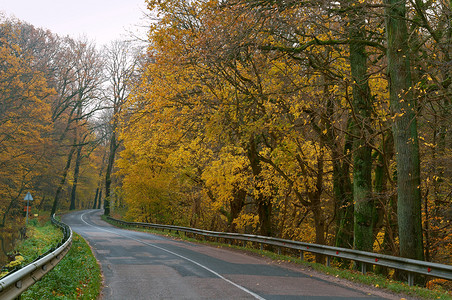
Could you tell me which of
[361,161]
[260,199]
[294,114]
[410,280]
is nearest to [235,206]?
[260,199]

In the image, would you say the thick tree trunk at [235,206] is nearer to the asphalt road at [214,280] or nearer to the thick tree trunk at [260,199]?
the thick tree trunk at [260,199]

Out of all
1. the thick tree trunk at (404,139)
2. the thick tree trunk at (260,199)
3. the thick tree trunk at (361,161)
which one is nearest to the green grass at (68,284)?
the thick tree trunk at (404,139)

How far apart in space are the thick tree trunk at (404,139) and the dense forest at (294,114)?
0.03 m

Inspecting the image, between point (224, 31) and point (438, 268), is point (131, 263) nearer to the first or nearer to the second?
point (224, 31)

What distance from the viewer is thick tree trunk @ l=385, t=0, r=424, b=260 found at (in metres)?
10.4

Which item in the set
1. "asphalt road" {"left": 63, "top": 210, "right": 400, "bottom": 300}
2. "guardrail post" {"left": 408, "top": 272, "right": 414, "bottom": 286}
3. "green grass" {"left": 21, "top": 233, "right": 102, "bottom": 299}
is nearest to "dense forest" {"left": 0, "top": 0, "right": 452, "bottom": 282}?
"guardrail post" {"left": 408, "top": 272, "right": 414, "bottom": 286}

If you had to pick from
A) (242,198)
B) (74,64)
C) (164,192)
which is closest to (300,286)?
(242,198)

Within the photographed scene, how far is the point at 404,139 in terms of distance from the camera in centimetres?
1066

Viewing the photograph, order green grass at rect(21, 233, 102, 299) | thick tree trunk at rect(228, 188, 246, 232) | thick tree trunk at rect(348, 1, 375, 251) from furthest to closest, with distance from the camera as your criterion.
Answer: thick tree trunk at rect(228, 188, 246, 232), thick tree trunk at rect(348, 1, 375, 251), green grass at rect(21, 233, 102, 299)

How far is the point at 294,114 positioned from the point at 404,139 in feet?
15.4

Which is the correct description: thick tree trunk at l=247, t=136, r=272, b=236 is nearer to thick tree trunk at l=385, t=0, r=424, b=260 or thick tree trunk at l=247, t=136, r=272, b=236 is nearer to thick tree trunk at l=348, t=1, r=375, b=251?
→ thick tree trunk at l=348, t=1, r=375, b=251

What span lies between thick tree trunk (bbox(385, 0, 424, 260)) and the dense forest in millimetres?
34

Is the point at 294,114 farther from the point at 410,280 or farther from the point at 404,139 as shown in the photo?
the point at 410,280

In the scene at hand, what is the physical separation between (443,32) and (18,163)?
29.6 m
